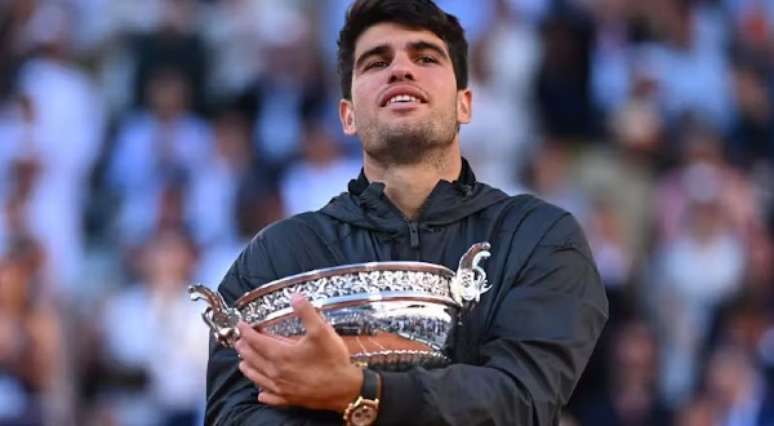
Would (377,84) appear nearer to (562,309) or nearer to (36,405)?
(562,309)

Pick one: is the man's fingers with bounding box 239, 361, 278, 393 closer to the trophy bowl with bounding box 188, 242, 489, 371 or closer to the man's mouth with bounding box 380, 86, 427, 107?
the trophy bowl with bounding box 188, 242, 489, 371

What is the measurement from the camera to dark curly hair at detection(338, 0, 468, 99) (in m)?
3.97

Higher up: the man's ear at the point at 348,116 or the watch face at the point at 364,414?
the man's ear at the point at 348,116

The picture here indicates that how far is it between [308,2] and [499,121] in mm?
1850

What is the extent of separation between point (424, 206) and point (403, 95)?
0.75 feet

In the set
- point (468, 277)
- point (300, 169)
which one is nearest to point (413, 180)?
point (468, 277)

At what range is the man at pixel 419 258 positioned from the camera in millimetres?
3357

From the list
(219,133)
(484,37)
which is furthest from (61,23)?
(484,37)

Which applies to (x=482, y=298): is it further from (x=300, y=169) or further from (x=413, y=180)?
(x=300, y=169)

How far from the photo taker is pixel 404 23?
3965mm

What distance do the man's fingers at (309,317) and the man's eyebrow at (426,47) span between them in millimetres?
883

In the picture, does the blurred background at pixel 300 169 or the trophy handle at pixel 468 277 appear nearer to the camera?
the trophy handle at pixel 468 277

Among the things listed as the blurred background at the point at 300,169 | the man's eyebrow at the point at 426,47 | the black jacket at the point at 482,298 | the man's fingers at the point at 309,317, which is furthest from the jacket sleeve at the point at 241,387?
the blurred background at the point at 300,169

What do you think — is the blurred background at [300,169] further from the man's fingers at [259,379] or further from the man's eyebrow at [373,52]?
the man's fingers at [259,379]
